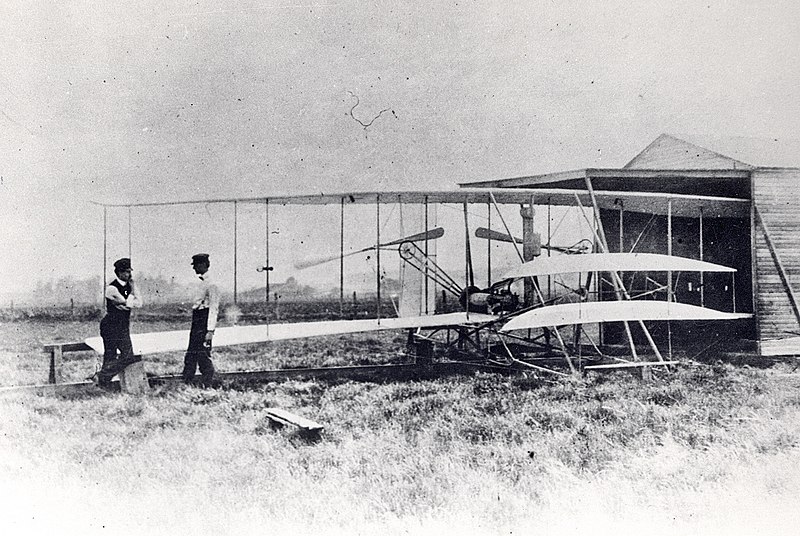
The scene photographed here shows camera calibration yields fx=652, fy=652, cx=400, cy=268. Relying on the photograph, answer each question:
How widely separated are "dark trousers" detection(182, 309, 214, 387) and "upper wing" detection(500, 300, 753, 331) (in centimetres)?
376

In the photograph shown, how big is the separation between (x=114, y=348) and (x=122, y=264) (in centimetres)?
94

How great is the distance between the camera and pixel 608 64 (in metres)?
8.59

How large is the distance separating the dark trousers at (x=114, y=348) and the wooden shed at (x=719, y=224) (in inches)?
235

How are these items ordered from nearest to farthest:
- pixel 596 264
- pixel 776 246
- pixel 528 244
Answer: pixel 596 264 < pixel 776 246 < pixel 528 244

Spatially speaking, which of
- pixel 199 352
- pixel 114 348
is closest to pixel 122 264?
pixel 114 348

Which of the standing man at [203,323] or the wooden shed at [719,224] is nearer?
the standing man at [203,323]

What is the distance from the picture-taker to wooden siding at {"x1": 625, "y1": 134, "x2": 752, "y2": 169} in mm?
13156

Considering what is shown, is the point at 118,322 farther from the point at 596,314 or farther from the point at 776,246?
the point at 776,246

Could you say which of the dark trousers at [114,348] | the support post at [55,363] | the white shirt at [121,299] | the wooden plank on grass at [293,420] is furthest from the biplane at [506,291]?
the wooden plank on grass at [293,420]

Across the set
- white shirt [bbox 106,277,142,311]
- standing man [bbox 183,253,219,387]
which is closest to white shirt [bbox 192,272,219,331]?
standing man [bbox 183,253,219,387]

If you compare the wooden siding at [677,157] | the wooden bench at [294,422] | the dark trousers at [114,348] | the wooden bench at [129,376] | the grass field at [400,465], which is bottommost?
the grass field at [400,465]

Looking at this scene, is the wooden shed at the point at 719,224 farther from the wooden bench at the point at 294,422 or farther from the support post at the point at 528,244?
the wooden bench at the point at 294,422

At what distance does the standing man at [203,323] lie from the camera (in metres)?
7.54

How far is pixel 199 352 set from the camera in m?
7.83
